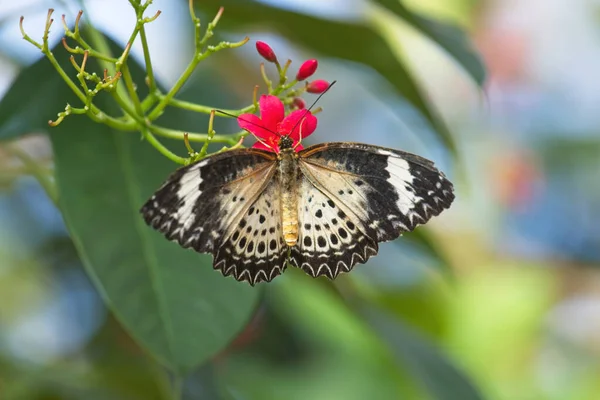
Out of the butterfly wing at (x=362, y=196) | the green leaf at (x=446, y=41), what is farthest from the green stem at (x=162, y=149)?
the green leaf at (x=446, y=41)

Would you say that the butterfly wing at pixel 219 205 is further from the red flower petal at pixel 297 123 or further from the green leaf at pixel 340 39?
the green leaf at pixel 340 39

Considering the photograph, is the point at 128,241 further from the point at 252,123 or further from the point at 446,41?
the point at 446,41

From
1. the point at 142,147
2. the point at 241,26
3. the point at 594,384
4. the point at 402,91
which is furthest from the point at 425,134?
the point at 594,384

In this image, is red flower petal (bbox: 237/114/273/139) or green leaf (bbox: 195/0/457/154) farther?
green leaf (bbox: 195/0/457/154)

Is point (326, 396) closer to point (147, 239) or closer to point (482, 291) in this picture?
point (482, 291)

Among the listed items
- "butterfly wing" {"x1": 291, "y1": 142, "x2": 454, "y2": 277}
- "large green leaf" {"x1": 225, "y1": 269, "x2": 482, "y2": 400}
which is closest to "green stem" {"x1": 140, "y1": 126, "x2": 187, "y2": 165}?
"butterfly wing" {"x1": 291, "y1": 142, "x2": 454, "y2": 277}

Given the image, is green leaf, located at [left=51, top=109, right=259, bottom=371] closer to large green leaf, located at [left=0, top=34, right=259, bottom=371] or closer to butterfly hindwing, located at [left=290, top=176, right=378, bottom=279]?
large green leaf, located at [left=0, top=34, right=259, bottom=371]

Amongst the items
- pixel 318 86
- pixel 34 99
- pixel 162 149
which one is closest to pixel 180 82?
pixel 162 149

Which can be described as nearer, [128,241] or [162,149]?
[162,149]
